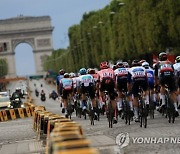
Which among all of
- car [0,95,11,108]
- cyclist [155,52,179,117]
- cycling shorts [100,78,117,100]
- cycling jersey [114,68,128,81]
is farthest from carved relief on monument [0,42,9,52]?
cyclist [155,52,179,117]

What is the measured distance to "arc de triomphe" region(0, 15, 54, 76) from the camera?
613 feet

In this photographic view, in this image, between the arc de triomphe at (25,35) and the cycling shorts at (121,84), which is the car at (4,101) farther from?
the arc de triomphe at (25,35)

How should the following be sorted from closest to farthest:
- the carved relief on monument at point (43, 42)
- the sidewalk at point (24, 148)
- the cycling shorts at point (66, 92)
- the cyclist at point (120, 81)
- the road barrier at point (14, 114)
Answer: the sidewalk at point (24, 148) < the cyclist at point (120, 81) < the cycling shorts at point (66, 92) < the road barrier at point (14, 114) < the carved relief on monument at point (43, 42)

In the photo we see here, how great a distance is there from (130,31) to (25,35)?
129 metres

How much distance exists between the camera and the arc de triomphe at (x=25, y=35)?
613 feet

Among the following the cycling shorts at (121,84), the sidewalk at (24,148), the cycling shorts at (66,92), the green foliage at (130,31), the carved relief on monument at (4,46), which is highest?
the carved relief on monument at (4,46)

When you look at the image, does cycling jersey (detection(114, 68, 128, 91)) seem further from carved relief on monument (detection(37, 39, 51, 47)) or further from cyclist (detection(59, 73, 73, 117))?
carved relief on monument (detection(37, 39, 51, 47))

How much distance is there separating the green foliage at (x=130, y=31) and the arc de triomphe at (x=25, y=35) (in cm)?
8117

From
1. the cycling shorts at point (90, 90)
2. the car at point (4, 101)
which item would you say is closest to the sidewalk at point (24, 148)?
the cycling shorts at point (90, 90)

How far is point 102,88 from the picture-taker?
18328 mm

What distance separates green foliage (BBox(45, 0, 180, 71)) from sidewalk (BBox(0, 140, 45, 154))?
33755 millimetres

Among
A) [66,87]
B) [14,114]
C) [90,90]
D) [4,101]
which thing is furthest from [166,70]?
[4,101]

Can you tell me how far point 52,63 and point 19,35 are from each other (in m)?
18.5

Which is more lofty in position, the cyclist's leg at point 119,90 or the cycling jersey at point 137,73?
the cycling jersey at point 137,73
